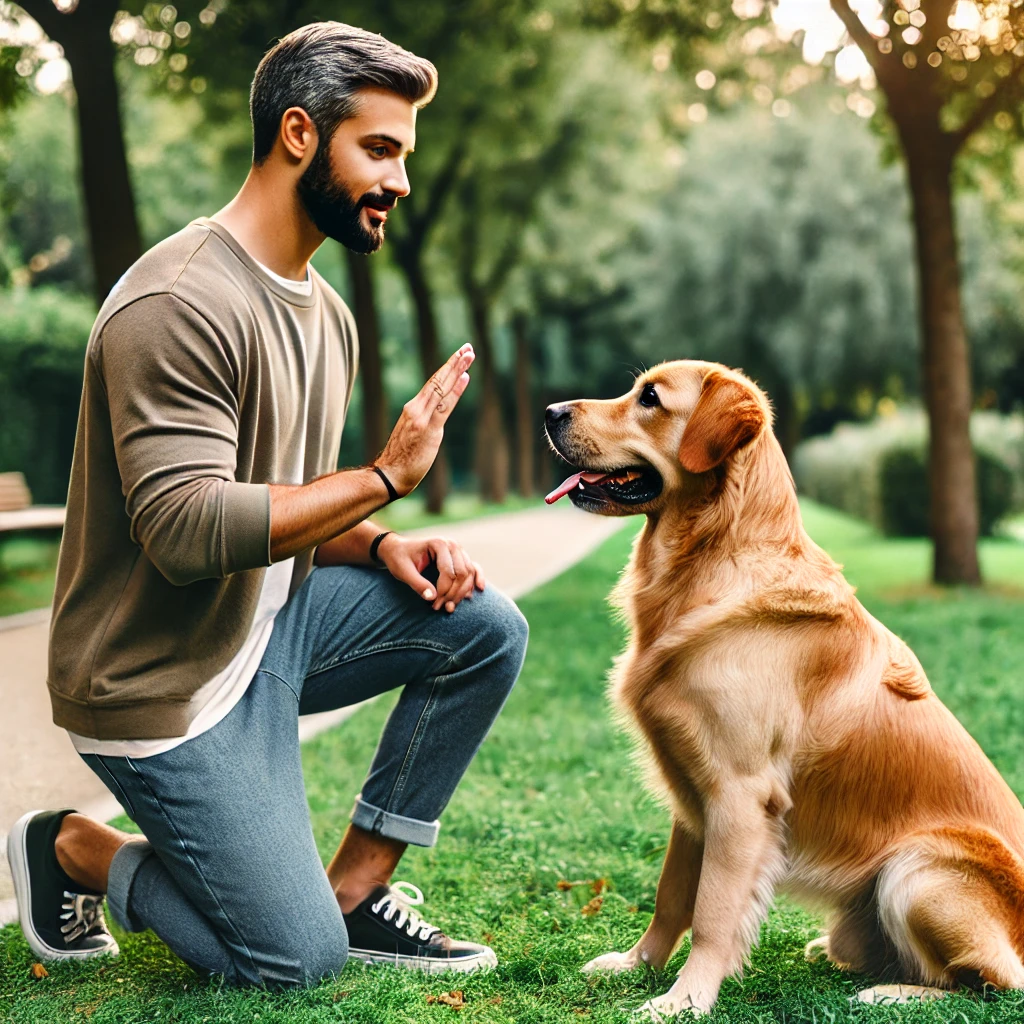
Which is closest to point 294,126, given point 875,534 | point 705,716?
point 705,716

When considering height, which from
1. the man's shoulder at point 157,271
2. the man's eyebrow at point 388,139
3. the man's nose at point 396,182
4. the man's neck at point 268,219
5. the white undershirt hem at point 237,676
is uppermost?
the man's eyebrow at point 388,139

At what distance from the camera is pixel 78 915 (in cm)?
314

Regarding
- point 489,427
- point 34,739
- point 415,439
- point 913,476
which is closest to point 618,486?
point 415,439

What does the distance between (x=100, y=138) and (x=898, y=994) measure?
8716mm

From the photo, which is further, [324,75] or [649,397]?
[649,397]

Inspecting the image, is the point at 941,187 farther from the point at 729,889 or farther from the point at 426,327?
the point at 426,327

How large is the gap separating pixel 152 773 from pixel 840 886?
1.77m

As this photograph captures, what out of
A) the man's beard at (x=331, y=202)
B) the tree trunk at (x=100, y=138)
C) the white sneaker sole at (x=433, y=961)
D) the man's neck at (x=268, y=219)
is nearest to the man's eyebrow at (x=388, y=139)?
the man's beard at (x=331, y=202)

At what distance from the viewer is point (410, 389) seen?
39812 millimetres

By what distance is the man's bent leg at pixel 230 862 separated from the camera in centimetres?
277

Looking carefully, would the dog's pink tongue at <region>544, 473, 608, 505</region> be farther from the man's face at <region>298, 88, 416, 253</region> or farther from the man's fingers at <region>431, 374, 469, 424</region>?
the man's face at <region>298, 88, 416, 253</region>

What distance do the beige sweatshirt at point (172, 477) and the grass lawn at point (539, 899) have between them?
25.7 inches

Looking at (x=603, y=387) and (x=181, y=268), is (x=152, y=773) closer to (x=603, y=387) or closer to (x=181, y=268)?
(x=181, y=268)

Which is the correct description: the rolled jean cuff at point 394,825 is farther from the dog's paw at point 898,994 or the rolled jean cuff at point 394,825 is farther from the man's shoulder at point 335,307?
the man's shoulder at point 335,307
